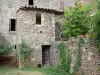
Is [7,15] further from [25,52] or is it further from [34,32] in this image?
[25,52]

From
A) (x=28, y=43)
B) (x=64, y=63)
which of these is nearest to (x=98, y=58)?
(x=64, y=63)

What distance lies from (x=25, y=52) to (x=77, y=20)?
5.30m

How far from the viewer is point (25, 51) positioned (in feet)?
55.7

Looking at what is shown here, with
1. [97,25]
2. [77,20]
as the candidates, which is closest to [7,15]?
[77,20]

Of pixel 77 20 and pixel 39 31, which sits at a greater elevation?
pixel 77 20

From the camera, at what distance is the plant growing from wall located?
55.8 ft

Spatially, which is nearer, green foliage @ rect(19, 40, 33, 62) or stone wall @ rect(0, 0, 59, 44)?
green foliage @ rect(19, 40, 33, 62)

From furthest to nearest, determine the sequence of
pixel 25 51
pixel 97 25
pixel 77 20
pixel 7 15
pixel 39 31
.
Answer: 1. pixel 7 15
2. pixel 39 31
3. pixel 25 51
4. pixel 77 20
5. pixel 97 25

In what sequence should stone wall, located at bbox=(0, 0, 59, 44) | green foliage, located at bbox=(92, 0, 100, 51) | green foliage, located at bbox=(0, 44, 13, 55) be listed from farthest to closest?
stone wall, located at bbox=(0, 0, 59, 44)
green foliage, located at bbox=(0, 44, 13, 55)
green foliage, located at bbox=(92, 0, 100, 51)

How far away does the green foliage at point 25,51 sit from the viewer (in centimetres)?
1701

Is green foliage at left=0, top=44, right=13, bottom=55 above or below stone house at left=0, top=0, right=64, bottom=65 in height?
below

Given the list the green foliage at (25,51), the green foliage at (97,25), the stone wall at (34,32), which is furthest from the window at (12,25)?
the green foliage at (97,25)

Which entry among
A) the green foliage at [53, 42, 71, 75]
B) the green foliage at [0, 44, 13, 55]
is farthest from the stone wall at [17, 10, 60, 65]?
the green foliage at [53, 42, 71, 75]

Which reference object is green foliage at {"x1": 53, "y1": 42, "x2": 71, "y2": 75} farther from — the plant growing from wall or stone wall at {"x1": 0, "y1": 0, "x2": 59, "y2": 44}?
stone wall at {"x1": 0, "y1": 0, "x2": 59, "y2": 44}
